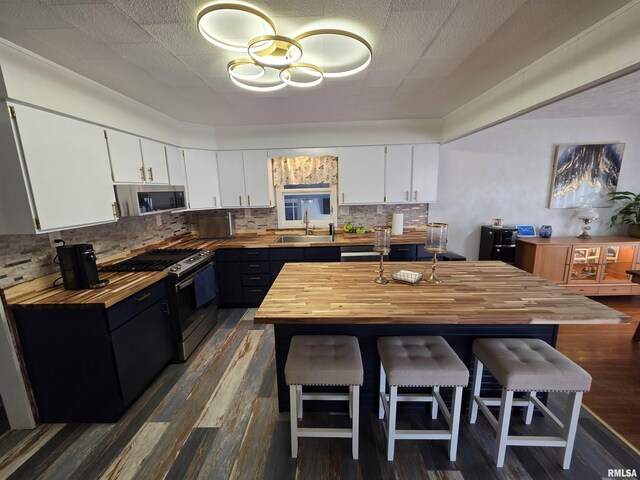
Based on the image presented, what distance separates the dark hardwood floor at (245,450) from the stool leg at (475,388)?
0.07m

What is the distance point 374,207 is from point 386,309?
9.11 ft

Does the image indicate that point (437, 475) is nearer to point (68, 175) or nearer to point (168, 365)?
point (168, 365)

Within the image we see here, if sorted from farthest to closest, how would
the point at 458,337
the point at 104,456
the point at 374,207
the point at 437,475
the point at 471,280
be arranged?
the point at 374,207
the point at 471,280
the point at 458,337
the point at 104,456
the point at 437,475

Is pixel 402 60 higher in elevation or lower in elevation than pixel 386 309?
higher

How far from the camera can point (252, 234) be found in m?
4.06

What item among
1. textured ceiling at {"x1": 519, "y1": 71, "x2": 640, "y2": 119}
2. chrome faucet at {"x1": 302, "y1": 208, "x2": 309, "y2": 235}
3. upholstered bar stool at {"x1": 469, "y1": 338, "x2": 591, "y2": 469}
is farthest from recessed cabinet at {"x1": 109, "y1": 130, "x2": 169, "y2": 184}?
textured ceiling at {"x1": 519, "y1": 71, "x2": 640, "y2": 119}

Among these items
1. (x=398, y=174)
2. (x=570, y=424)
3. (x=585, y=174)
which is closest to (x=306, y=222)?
(x=398, y=174)

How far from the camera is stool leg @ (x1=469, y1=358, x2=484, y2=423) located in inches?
66.3

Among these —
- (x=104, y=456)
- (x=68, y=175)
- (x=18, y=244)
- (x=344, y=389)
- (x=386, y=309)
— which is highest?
(x=68, y=175)

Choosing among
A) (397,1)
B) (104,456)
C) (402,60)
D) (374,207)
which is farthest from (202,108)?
(104,456)

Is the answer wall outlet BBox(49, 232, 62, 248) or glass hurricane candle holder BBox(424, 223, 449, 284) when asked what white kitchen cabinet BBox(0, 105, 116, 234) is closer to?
wall outlet BBox(49, 232, 62, 248)

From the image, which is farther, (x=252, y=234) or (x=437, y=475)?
(x=252, y=234)

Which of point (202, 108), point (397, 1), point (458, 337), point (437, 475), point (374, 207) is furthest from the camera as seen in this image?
point (374, 207)

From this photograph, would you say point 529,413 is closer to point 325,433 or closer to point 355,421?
point 355,421
